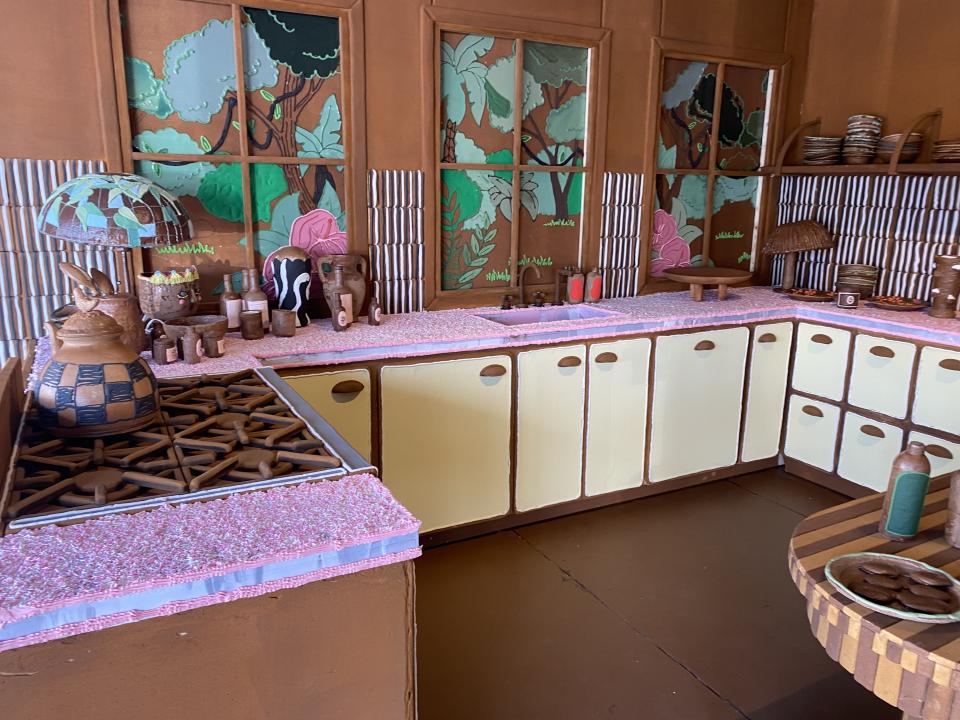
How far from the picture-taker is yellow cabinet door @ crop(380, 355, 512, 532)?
3.24 m

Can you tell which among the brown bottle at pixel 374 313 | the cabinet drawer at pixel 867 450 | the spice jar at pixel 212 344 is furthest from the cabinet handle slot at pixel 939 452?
the spice jar at pixel 212 344

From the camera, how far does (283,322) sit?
3213 millimetres

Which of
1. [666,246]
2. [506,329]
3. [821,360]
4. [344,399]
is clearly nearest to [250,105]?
[344,399]

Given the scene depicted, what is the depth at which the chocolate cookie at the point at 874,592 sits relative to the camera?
5.62 feet

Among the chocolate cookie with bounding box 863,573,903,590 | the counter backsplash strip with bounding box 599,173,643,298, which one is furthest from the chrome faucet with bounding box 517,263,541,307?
the chocolate cookie with bounding box 863,573,903,590

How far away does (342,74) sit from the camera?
11.4 ft

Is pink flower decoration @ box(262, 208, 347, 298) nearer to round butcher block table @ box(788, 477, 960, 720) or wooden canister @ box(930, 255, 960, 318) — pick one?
round butcher block table @ box(788, 477, 960, 720)

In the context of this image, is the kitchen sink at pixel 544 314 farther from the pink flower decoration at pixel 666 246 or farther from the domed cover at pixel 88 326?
the domed cover at pixel 88 326

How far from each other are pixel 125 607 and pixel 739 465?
374cm

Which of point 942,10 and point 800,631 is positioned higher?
point 942,10

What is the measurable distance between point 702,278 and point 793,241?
75 cm

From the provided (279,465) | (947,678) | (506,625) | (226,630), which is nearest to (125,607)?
(226,630)

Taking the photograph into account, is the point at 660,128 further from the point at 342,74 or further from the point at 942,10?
the point at 342,74

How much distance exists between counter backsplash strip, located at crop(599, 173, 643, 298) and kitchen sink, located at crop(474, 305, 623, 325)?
316 millimetres
